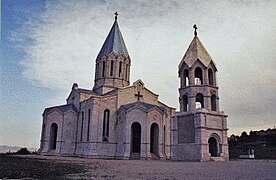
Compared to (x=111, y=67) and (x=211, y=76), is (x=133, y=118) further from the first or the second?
(x=211, y=76)

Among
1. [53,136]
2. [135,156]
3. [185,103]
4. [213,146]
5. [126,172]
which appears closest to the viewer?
[126,172]

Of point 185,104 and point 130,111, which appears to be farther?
point 130,111

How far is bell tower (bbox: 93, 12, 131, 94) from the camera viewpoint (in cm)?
3253

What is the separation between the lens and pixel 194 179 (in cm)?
760

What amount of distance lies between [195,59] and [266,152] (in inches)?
815

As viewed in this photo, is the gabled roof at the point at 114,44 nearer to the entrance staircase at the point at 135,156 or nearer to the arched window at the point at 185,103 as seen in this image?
the entrance staircase at the point at 135,156

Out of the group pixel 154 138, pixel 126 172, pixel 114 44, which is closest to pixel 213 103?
pixel 154 138

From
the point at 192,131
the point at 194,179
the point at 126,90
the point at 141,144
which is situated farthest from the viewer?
the point at 126,90

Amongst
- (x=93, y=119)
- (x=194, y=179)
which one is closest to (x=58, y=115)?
(x=93, y=119)

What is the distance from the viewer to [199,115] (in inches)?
829

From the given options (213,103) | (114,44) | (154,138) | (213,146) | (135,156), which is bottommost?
(135,156)

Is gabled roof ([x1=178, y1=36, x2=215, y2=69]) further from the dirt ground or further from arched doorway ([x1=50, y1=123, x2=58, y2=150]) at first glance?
arched doorway ([x1=50, y1=123, x2=58, y2=150])

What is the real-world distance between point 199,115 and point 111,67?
15.6 metres

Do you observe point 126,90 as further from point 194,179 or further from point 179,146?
point 194,179
